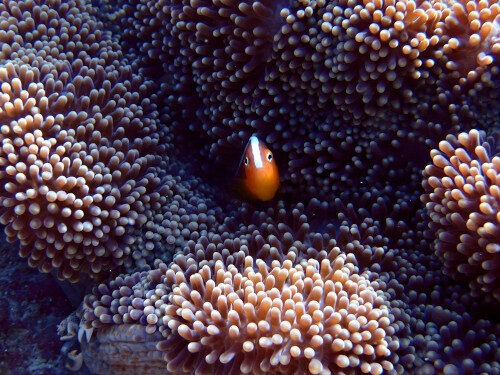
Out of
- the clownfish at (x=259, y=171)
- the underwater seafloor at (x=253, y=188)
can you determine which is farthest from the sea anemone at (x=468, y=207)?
the clownfish at (x=259, y=171)

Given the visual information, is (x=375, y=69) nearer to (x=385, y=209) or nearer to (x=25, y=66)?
(x=385, y=209)

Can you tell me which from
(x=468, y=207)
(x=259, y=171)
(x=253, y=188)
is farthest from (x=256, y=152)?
(x=468, y=207)

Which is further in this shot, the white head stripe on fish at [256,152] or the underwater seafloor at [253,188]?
the white head stripe on fish at [256,152]

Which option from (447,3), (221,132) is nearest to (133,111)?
(221,132)

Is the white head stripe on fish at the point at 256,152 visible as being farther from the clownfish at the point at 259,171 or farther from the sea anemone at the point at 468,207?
the sea anemone at the point at 468,207

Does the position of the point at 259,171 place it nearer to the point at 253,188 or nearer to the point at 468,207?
the point at 253,188
